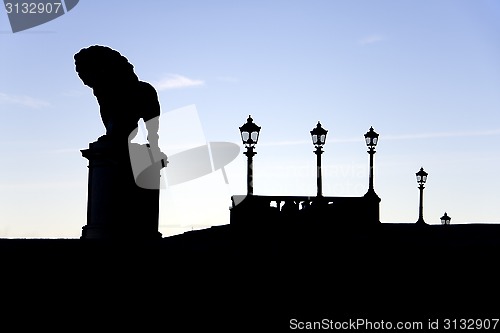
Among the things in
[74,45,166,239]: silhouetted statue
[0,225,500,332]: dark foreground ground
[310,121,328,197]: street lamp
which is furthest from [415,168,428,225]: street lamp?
[0,225,500,332]: dark foreground ground

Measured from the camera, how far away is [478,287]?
15219 millimetres

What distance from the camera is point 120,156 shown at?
19781 millimetres

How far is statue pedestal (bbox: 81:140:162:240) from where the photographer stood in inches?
777

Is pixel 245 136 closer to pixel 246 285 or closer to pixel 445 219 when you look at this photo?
pixel 246 285

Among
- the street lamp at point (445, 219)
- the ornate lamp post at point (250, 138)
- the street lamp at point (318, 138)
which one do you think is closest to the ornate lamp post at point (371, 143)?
the street lamp at point (318, 138)

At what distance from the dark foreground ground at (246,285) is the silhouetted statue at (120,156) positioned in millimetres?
2978

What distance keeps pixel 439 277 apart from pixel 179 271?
4164mm

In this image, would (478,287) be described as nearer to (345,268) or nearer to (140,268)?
(345,268)

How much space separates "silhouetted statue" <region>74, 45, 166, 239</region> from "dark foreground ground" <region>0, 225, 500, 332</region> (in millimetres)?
2978

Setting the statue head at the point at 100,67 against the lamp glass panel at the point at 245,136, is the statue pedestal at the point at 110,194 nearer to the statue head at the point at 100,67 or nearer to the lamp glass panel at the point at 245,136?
the statue head at the point at 100,67

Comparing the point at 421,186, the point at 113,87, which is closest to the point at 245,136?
the point at 113,87

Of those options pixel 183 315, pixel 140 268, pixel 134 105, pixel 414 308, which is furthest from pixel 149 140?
pixel 414 308

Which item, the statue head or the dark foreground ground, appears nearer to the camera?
the dark foreground ground

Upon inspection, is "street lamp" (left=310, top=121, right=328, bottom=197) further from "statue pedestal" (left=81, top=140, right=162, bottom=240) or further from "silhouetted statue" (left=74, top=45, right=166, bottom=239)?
"statue pedestal" (left=81, top=140, right=162, bottom=240)
